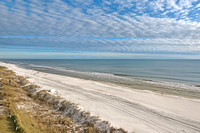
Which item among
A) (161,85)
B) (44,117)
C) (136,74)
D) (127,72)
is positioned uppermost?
(127,72)

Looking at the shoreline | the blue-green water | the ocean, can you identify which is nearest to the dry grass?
the shoreline

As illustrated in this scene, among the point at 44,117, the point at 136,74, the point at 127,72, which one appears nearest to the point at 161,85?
the point at 136,74

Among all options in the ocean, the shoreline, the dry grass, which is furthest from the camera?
the ocean

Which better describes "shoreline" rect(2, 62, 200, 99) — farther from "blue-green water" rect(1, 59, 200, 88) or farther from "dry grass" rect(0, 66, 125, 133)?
"dry grass" rect(0, 66, 125, 133)

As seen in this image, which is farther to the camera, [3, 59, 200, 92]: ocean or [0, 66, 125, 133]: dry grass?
[3, 59, 200, 92]: ocean

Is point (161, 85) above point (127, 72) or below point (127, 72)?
below

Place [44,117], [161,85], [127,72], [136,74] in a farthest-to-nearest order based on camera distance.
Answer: [127,72] < [136,74] < [161,85] < [44,117]

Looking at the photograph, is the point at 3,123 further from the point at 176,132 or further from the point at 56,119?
the point at 176,132

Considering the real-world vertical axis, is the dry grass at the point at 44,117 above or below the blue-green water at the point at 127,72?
below

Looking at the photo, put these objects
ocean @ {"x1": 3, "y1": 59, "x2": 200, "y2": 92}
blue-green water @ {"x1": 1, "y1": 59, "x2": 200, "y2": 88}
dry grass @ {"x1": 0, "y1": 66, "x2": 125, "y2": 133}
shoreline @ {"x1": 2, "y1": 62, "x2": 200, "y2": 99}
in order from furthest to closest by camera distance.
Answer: blue-green water @ {"x1": 1, "y1": 59, "x2": 200, "y2": 88}, ocean @ {"x1": 3, "y1": 59, "x2": 200, "y2": 92}, shoreline @ {"x1": 2, "y1": 62, "x2": 200, "y2": 99}, dry grass @ {"x1": 0, "y1": 66, "x2": 125, "y2": 133}

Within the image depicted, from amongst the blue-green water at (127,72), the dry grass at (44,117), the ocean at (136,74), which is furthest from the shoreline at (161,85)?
the dry grass at (44,117)

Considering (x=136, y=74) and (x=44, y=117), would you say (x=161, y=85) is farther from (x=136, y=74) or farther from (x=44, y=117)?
(x=44, y=117)

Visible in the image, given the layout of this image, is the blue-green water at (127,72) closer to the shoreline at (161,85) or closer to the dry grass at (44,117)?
the shoreline at (161,85)

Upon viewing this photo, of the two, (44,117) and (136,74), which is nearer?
(44,117)
